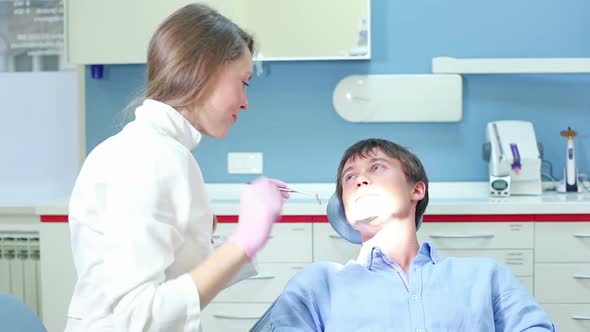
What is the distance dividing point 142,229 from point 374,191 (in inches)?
30.3

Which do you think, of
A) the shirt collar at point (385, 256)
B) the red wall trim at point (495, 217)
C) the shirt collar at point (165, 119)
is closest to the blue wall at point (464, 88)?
the red wall trim at point (495, 217)

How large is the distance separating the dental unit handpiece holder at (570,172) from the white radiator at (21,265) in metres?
2.38

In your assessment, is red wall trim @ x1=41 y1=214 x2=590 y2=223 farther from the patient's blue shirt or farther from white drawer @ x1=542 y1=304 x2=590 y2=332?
the patient's blue shirt

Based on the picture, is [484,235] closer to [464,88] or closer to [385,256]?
[464,88]

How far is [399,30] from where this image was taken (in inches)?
138

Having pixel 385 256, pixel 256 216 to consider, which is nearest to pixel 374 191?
pixel 385 256

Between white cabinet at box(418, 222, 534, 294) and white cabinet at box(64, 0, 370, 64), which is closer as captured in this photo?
white cabinet at box(418, 222, 534, 294)

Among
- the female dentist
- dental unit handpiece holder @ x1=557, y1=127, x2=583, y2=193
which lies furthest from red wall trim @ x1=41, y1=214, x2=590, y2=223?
the female dentist

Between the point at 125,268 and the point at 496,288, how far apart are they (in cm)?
90

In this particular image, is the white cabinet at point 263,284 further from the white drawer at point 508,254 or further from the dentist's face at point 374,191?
the dentist's face at point 374,191

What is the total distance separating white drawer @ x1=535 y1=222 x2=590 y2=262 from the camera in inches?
116

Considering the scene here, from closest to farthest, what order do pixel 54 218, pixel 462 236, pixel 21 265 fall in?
pixel 462 236 < pixel 54 218 < pixel 21 265

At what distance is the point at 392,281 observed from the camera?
1.68 m

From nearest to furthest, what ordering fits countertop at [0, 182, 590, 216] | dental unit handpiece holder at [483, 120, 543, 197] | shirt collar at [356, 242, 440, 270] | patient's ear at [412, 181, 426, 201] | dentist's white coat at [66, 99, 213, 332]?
dentist's white coat at [66, 99, 213, 332] → shirt collar at [356, 242, 440, 270] → patient's ear at [412, 181, 426, 201] → countertop at [0, 182, 590, 216] → dental unit handpiece holder at [483, 120, 543, 197]
